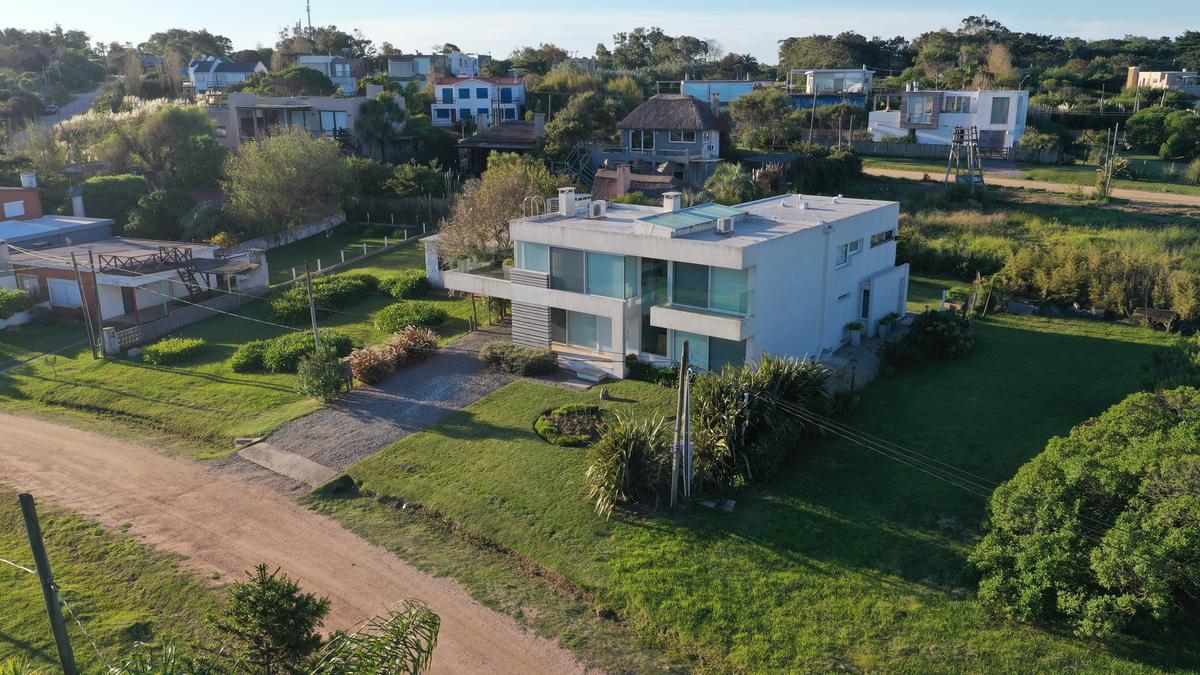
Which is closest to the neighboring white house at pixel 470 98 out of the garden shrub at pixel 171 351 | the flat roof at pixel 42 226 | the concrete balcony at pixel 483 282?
the flat roof at pixel 42 226

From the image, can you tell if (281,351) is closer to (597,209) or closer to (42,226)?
(597,209)

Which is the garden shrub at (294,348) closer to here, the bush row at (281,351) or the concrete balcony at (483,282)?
the bush row at (281,351)

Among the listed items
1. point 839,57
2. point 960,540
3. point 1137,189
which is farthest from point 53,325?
point 839,57

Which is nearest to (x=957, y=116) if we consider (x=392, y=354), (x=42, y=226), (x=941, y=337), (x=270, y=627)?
(x=941, y=337)

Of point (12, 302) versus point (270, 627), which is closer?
point (270, 627)

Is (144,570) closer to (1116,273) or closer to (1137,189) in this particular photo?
(1116,273)

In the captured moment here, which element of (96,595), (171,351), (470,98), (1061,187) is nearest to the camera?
(96,595)
